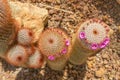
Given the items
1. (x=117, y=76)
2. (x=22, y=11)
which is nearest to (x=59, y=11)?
(x=22, y=11)

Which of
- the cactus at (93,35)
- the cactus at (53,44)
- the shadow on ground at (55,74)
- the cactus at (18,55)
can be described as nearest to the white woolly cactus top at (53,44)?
the cactus at (53,44)

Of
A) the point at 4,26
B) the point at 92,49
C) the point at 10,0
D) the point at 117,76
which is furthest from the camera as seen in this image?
the point at 10,0

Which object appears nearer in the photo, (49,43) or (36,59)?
(49,43)

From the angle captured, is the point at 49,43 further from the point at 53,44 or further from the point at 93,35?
the point at 93,35

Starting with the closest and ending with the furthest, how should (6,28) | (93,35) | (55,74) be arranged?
1. (93,35)
2. (6,28)
3. (55,74)

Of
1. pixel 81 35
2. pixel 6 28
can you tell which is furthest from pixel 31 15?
pixel 81 35

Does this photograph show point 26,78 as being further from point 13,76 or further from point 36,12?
point 36,12

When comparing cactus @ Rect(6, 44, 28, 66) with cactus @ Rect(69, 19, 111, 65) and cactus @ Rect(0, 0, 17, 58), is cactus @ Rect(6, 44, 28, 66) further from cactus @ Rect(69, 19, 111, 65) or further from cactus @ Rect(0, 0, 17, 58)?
cactus @ Rect(69, 19, 111, 65)

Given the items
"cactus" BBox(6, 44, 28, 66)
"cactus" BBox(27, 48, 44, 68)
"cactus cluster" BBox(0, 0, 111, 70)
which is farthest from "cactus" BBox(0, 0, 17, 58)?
"cactus" BBox(27, 48, 44, 68)
